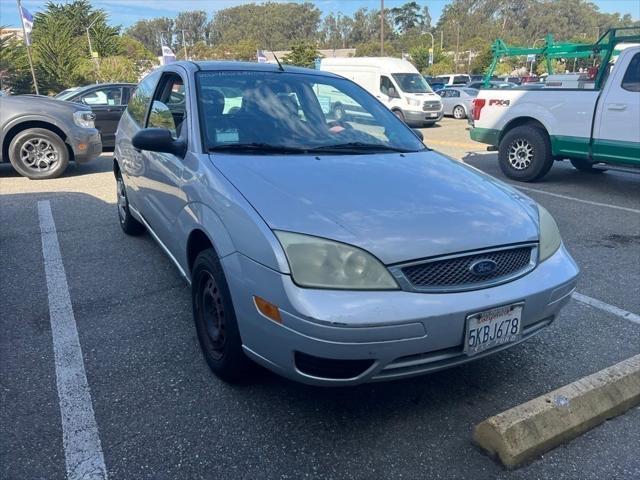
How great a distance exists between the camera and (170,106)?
3.61 meters

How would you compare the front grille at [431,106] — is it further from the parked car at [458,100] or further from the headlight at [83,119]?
the headlight at [83,119]

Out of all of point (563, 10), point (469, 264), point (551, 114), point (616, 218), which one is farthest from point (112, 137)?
point (563, 10)

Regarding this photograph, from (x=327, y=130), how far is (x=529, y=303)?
5.40 feet

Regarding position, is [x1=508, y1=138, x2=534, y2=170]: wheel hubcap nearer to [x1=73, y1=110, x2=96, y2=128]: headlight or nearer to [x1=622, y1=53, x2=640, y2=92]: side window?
[x1=622, y1=53, x2=640, y2=92]: side window

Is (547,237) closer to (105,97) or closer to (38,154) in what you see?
(38,154)

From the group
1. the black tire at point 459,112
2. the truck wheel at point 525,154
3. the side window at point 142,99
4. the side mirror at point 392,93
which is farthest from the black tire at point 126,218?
the black tire at point 459,112

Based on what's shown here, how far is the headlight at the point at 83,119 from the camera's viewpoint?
807 centimetres

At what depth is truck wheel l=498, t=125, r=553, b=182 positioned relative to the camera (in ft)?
25.2

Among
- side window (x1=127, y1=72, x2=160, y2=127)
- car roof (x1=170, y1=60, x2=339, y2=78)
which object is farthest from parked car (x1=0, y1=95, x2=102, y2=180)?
car roof (x1=170, y1=60, x2=339, y2=78)

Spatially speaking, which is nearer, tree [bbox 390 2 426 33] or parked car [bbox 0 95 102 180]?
parked car [bbox 0 95 102 180]

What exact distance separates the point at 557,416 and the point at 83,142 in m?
7.85

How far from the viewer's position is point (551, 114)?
7.43 meters

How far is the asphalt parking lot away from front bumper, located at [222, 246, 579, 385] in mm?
361

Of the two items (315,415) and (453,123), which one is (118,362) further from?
(453,123)
